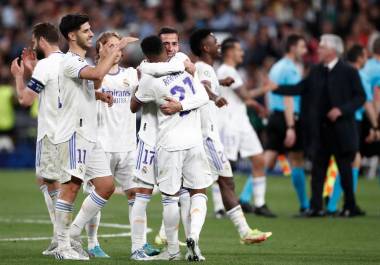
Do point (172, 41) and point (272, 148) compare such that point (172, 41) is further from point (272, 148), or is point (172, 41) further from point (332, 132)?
point (272, 148)

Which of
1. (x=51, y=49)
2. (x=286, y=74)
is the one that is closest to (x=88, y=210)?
(x=51, y=49)

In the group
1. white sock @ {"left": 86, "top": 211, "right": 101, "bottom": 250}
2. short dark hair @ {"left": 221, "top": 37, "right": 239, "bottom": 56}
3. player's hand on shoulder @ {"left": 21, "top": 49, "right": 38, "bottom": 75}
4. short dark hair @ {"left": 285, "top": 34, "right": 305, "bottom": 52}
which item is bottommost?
white sock @ {"left": 86, "top": 211, "right": 101, "bottom": 250}

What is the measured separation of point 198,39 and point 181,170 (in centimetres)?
258

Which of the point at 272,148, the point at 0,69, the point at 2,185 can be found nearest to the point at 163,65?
the point at 272,148

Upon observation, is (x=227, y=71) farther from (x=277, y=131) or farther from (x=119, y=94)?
(x=119, y=94)

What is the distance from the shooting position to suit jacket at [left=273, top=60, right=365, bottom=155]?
16.1 metres

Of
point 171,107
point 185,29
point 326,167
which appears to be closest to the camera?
point 171,107

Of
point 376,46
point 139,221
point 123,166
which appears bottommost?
point 139,221

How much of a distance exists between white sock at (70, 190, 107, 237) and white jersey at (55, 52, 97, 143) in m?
0.58

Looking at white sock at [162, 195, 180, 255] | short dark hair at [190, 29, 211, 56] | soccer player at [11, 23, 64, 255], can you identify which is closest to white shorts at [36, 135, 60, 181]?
soccer player at [11, 23, 64, 255]

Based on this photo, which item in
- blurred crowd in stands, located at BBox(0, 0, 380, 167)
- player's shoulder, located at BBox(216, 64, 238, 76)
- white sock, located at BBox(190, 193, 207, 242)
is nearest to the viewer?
white sock, located at BBox(190, 193, 207, 242)

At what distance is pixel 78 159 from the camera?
1071 centimetres

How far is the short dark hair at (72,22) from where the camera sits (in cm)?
1074

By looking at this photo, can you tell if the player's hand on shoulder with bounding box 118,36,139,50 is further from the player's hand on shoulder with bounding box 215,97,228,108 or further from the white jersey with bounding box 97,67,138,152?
the player's hand on shoulder with bounding box 215,97,228,108
